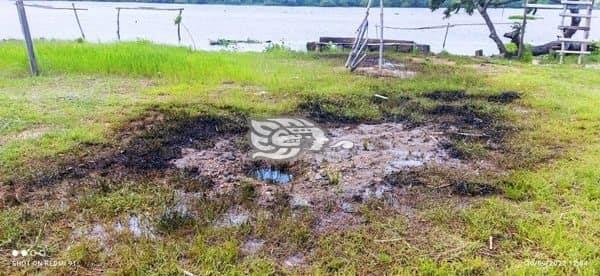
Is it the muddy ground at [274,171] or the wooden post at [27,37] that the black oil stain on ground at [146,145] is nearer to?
the muddy ground at [274,171]

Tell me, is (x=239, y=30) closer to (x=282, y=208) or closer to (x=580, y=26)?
(x=580, y=26)

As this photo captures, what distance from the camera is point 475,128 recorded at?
373 cm

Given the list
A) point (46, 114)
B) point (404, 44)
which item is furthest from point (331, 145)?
point (404, 44)

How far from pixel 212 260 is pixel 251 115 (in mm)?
2400

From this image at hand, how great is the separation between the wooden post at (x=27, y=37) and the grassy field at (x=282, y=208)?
0.64 metres

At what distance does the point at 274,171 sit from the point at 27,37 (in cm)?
463

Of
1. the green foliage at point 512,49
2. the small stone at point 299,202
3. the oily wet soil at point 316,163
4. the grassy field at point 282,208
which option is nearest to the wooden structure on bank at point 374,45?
the green foliage at point 512,49

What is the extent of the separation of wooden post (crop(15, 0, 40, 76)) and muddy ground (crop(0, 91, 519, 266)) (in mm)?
2812

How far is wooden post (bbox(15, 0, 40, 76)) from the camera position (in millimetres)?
5398

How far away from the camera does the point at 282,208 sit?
7.47 ft

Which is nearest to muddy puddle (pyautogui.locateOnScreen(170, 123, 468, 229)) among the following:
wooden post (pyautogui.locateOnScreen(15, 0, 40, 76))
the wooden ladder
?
wooden post (pyautogui.locateOnScreen(15, 0, 40, 76))

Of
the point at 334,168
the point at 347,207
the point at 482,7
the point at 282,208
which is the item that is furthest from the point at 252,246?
the point at 482,7

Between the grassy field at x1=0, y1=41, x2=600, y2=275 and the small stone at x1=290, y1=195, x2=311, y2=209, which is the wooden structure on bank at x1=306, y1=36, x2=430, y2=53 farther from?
the small stone at x1=290, y1=195, x2=311, y2=209

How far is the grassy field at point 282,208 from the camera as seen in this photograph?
6.01 feet
